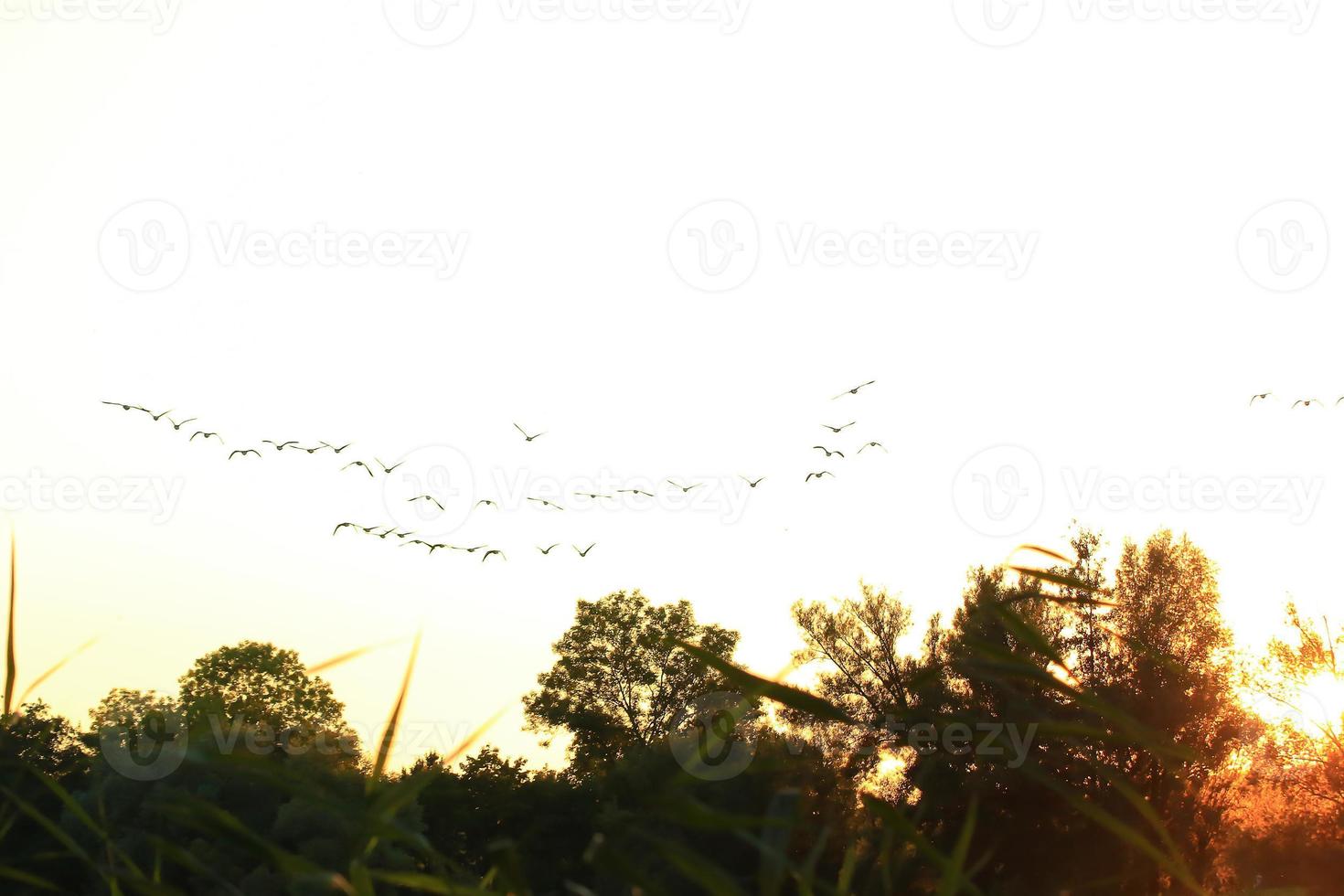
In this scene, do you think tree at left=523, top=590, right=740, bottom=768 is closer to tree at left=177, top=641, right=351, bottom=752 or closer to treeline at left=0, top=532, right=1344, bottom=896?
treeline at left=0, top=532, right=1344, bottom=896

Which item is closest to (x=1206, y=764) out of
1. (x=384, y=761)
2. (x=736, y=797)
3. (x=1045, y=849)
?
(x=1045, y=849)

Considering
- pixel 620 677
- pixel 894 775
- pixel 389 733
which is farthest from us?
pixel 620 677

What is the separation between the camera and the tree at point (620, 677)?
6700cm

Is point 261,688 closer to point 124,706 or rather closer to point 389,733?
point 124,706

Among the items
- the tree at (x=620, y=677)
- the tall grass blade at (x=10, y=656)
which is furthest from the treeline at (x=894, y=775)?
the tall grass blade at (x=10, y=656)

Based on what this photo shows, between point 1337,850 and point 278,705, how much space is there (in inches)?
2067

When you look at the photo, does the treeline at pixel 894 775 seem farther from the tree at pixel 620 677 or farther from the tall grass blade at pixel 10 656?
the tall grass blade at pixel 10 656

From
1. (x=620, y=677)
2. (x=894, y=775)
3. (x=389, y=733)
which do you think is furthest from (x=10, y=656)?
(x=620, y=677)

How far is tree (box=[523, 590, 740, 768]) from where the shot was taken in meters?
67.0

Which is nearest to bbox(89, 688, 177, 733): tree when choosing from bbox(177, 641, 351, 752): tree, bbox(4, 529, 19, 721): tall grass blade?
bbox(177, 641, 351, 752): tree

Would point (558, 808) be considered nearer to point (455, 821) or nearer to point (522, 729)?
point (455, 821)

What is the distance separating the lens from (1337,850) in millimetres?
47688

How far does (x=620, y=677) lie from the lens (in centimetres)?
6988

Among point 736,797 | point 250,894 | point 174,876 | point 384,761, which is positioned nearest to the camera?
point 384,761
